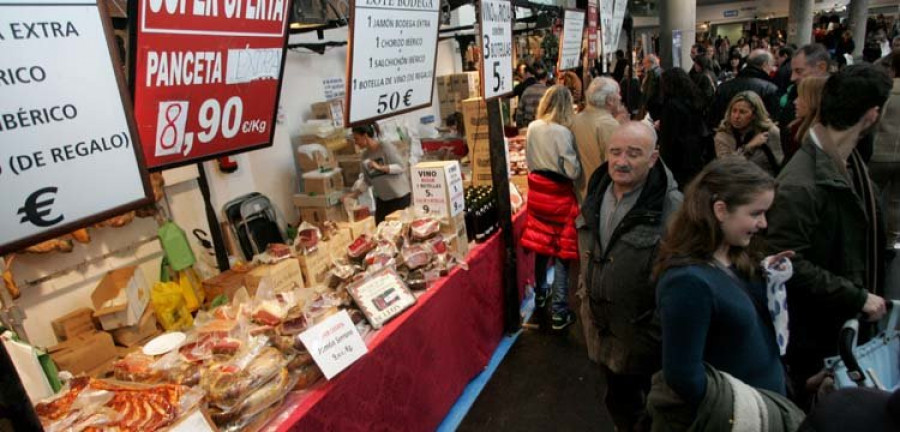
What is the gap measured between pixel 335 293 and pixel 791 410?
184cm

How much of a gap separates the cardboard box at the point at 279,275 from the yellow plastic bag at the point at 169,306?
69 centimetres

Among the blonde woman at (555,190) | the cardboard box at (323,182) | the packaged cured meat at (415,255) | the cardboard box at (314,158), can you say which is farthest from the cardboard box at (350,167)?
the packaged cured meat at (415,255)

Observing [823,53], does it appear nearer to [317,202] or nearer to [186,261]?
[317,202]

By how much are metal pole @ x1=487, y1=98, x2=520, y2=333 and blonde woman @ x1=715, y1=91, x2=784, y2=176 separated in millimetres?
1523

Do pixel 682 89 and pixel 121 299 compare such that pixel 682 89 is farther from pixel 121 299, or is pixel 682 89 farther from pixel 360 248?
pixel 121 299

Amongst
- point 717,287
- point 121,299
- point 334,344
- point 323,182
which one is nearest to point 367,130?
point 323,182

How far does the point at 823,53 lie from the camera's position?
3.70m

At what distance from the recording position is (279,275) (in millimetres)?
2918

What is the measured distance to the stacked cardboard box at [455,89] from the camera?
7.93 metres

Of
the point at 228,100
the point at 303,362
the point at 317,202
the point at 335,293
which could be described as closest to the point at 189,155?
the point at 228,100

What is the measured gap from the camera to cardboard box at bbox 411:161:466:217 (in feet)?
9.82

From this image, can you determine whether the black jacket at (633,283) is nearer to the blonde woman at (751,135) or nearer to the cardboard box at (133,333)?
the blonde woman at (751,135)

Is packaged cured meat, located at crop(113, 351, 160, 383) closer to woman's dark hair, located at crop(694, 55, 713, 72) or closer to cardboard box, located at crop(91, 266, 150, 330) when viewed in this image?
cardboard box, located at crop(91, 266, 150, 330)

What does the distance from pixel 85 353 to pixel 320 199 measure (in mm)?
2539
